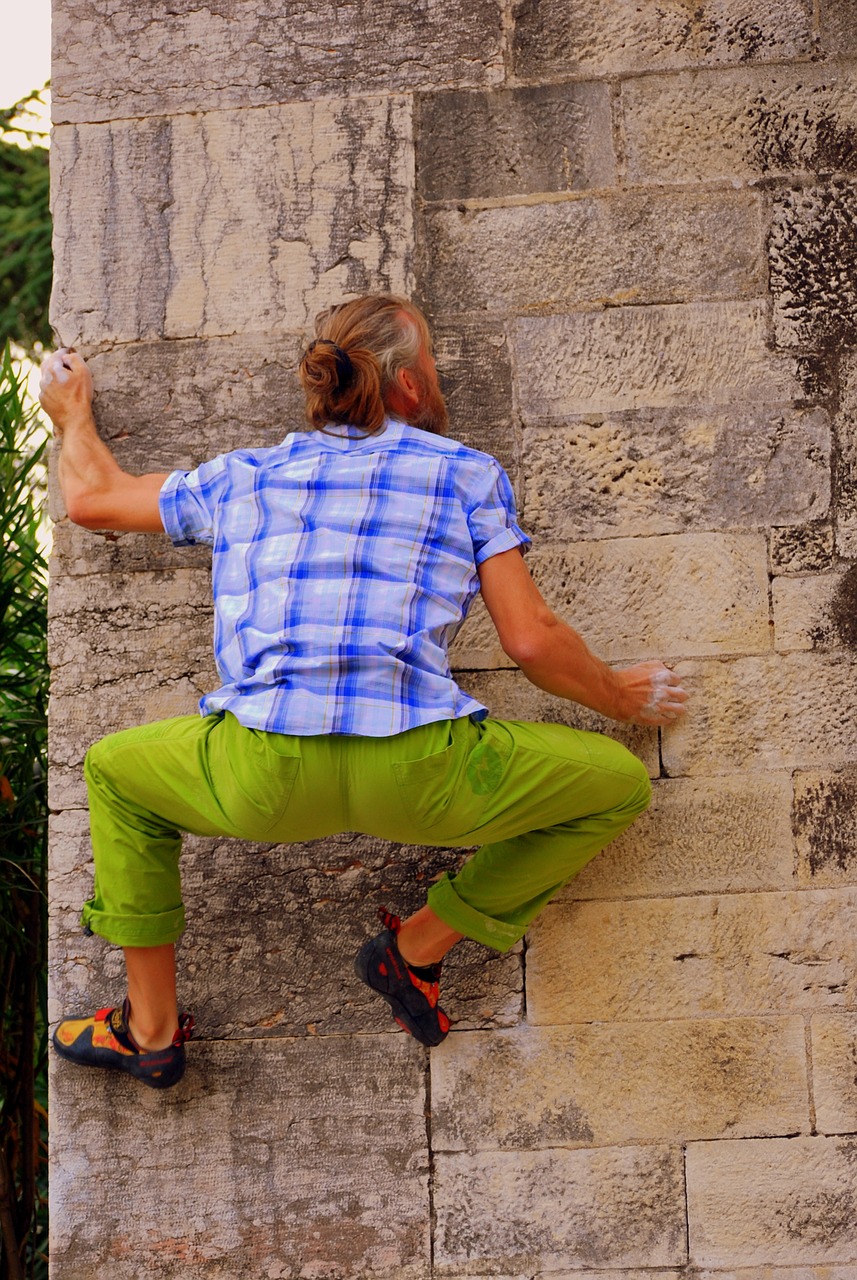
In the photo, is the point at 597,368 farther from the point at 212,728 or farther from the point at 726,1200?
the point at 726,1200

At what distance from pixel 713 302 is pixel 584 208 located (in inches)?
15.3

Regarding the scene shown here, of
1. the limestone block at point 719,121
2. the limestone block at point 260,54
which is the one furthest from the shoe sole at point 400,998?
the limestone block at point 260,54

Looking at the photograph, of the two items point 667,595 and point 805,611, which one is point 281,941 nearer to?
point 667,595

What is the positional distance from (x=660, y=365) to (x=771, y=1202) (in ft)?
6.42

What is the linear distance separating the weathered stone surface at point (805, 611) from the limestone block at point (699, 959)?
587mm

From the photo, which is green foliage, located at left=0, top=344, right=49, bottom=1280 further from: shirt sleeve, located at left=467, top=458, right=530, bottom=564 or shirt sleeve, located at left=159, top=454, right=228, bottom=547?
shirt sleeve, located at left=467, top=458, right=530, bottom=564

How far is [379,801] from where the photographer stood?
214 centimetres

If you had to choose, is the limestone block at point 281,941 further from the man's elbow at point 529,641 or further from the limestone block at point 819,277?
the limestone block at point 819,277

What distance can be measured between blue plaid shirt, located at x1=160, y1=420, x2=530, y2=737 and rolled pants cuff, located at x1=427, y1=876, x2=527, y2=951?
459 millimetres

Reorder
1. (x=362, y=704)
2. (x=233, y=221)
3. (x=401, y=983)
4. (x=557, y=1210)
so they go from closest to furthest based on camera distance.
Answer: (x=362, y=704)
(x=401, y=983)
(x=557, y=1210)
(x=233, y=221)

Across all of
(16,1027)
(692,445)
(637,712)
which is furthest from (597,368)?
(16,1027)

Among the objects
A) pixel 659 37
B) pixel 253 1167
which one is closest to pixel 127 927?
pixel 253 1167

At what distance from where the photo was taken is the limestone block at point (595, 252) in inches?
111

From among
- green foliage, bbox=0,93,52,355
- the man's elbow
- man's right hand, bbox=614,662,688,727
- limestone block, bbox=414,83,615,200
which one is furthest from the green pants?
green foliage, bbox=0,93,52,355
